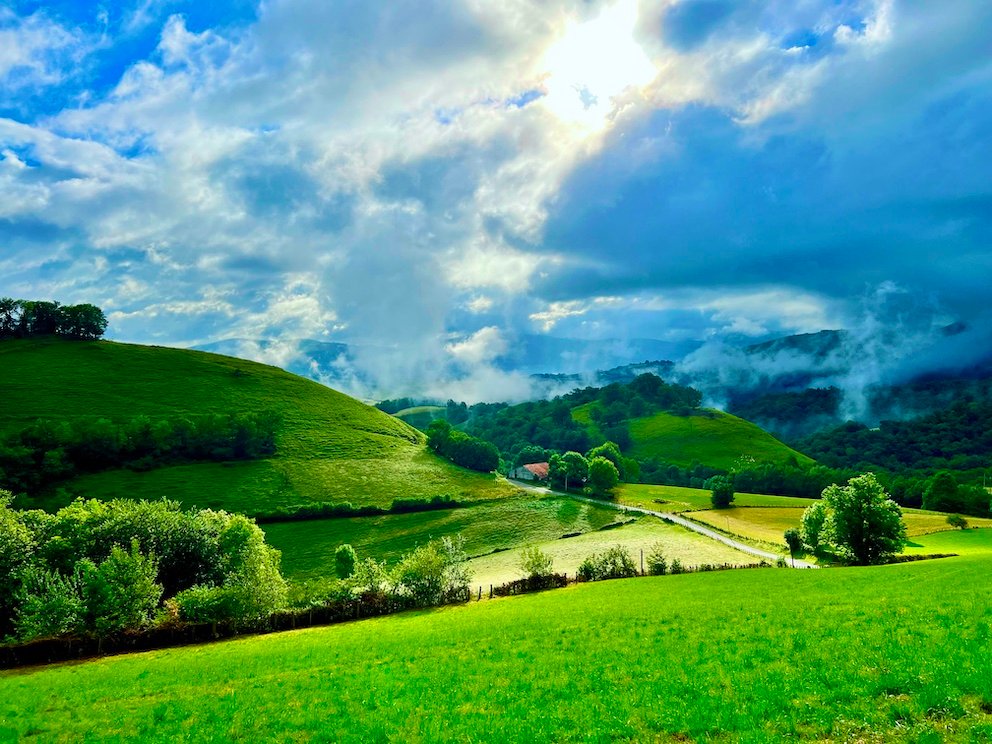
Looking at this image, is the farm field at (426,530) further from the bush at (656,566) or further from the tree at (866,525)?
the tree at (866,525)

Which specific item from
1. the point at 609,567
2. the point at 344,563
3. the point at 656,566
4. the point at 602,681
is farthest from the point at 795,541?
the point at 602,681

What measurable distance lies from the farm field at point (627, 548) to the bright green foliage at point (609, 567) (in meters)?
5.45

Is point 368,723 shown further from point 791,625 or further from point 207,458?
point 207,458

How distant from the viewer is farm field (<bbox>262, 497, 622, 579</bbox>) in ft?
342

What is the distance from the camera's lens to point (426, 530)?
11706cm

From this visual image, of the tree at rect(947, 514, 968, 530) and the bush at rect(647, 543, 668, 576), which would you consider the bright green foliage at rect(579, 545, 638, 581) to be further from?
the tree at rect(947, 514, 968, 530)

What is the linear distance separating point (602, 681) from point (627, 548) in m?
78.6

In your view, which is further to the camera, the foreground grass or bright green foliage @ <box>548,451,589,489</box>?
bright green foliage @ <box>548,451,589,489</box>

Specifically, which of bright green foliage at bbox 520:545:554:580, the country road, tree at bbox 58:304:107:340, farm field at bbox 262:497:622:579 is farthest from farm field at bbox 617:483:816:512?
tree at bbox 58:304:107:340

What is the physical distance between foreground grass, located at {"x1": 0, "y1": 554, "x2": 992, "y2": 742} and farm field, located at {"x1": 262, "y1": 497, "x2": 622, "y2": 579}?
67781mm

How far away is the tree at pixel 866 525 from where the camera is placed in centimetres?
7375

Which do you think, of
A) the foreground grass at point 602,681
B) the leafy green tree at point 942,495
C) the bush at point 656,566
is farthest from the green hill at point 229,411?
the leafy green tree at point 942,495

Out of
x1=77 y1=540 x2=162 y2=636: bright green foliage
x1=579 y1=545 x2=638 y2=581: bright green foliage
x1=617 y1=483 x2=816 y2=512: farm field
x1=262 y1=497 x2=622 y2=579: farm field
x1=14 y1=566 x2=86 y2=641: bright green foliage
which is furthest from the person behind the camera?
x1=617 y1=483 x2=816 y2=512: farm field

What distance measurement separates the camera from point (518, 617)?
40.2 meters
